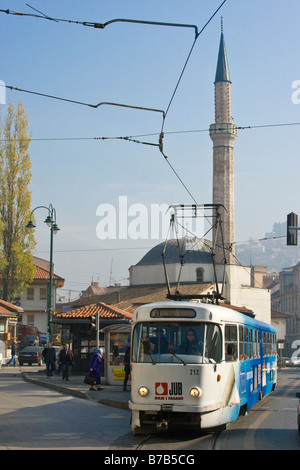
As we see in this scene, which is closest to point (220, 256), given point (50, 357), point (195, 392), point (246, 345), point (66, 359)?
point (50, 357)

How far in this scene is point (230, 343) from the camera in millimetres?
12859

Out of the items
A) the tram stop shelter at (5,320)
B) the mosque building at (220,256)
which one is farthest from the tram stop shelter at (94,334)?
the mosque building at (220,256)

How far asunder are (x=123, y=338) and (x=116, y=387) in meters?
1.70

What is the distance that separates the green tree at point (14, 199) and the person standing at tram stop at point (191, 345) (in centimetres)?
3615

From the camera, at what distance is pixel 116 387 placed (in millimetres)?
24250

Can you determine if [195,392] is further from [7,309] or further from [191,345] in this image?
[7,309]

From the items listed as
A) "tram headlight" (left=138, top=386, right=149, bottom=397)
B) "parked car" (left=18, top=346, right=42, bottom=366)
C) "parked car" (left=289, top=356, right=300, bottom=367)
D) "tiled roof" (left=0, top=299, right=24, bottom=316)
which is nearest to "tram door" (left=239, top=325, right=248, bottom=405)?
"tram headlight" (left=138, top=386, right=149, bottom=397)

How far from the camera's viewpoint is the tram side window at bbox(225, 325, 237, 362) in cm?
1258

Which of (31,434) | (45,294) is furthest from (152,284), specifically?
(31,434)

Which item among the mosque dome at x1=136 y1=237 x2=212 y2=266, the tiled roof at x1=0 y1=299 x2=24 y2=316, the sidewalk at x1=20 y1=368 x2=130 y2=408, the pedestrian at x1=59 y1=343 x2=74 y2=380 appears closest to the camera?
the sidewalk at x1=20 y1=368 x2=130 y2=408

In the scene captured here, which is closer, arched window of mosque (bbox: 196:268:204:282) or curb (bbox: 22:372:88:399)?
curb (bbox: 22:372:88:399)

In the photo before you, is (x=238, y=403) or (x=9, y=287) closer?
(x=238, y=403)

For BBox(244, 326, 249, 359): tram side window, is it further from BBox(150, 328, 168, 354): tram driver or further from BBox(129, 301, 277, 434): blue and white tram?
BBox(150, 328, 168, 354): tram driver

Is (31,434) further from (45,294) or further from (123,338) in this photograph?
(45,294)
